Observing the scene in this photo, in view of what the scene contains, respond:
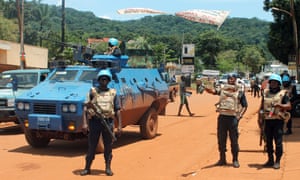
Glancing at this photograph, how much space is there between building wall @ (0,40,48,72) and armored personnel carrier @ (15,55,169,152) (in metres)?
21.2

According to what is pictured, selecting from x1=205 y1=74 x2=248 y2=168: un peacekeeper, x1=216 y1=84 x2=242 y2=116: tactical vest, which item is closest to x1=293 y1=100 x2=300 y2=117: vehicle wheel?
x1=205 y1=74 x2=248 y2=168: un peacekeeper

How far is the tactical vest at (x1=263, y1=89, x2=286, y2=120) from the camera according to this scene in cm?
841

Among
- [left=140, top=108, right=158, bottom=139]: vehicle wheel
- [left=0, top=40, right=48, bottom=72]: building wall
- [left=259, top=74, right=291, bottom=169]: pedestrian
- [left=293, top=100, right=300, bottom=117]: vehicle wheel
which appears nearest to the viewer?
[left=259, top=74, right=291, bottom=169]: pedestrian

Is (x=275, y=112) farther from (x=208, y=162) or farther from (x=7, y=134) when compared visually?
(x=7, y=134)

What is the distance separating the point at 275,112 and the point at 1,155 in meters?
5.93

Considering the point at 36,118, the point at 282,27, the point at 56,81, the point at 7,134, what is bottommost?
the point at 7,134

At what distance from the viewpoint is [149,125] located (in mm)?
13102

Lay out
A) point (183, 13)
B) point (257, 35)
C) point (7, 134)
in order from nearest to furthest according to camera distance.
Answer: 1. point (7, 134)
2. point (183, 13)
3. point (257, 35)

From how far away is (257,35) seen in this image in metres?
140

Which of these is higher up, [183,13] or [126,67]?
[183,13]

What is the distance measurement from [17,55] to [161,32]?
10210cm

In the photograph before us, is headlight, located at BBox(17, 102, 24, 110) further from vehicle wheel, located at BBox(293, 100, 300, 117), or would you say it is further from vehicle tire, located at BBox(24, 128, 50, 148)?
vehicle wheel, located at BBox(293, 100, 300, 117)

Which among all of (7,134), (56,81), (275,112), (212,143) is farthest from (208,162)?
(7,134)

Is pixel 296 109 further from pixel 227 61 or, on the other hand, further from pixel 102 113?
pixel 227 61
